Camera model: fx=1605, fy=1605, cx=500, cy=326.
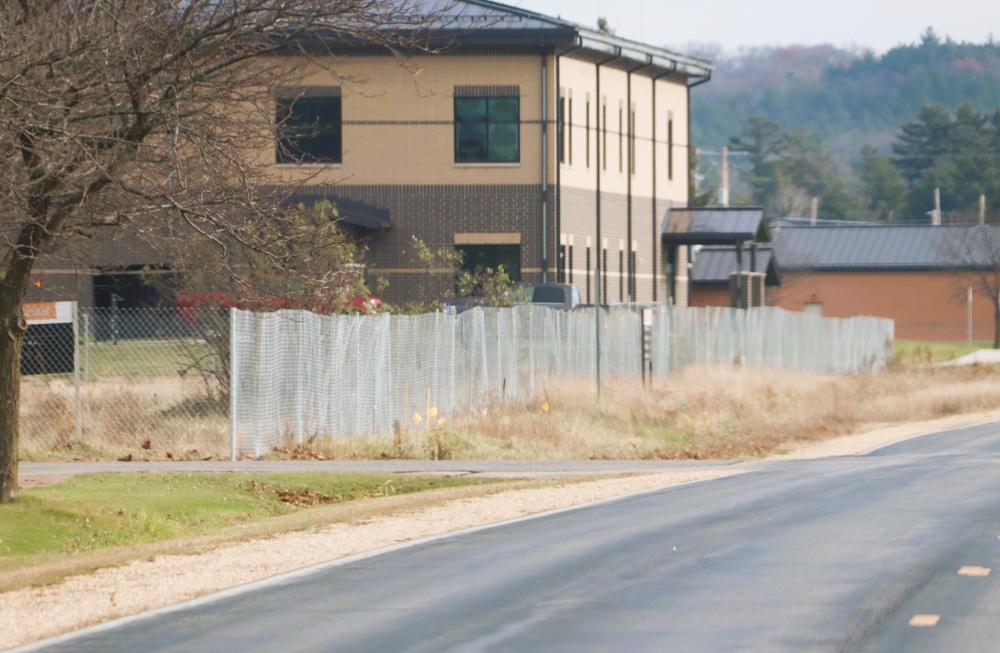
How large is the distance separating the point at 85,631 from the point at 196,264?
6.33m

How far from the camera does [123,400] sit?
22.8m

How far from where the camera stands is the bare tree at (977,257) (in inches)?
3091

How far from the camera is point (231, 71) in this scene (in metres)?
15.2

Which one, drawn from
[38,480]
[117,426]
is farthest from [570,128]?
[38,480]

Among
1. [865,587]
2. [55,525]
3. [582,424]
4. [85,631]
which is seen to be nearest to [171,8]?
[55,525]

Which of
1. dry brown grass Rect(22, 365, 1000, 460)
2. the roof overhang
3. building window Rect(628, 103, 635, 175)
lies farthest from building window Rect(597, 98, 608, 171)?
dry brown grass Rect(22, 365, 1000, 460)

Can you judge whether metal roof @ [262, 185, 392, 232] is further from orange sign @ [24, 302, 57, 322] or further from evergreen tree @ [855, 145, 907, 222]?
evergreen tree @ [855, 145, 907, 222]

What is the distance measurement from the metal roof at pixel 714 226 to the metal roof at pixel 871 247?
33472 millimetres

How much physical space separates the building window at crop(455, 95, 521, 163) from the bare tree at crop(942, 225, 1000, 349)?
135ft

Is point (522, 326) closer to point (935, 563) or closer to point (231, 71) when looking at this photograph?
point (231, 71)

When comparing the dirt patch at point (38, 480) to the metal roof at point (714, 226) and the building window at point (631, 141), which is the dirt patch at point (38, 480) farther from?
the metal roof at point (714, 226)

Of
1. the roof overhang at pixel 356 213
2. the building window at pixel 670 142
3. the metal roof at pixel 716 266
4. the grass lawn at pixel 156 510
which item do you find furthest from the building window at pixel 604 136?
the grass lawn at pixel 156 510

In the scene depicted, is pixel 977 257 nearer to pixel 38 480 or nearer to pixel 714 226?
pixel 714 226

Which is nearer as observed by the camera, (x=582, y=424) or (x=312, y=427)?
(x=312, y=427)
